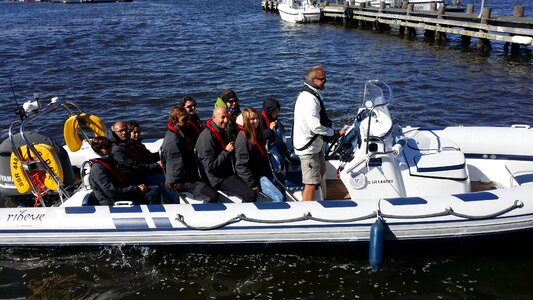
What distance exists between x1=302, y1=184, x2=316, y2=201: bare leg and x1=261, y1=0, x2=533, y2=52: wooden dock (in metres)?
12.7

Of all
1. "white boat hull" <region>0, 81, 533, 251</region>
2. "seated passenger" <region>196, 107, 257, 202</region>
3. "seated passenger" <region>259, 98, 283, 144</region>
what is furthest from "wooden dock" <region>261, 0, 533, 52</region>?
"seated passenger" <region>196, 107, 257, 202</region>

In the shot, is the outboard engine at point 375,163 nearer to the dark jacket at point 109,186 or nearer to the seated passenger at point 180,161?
the seated passenger at point 180,161

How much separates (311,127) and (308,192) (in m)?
0.82

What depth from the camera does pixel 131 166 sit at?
5.59 m

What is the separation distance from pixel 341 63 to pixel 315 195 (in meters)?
12.1

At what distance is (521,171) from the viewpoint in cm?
593

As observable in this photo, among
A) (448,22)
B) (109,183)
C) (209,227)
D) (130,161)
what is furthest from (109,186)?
(448,22)

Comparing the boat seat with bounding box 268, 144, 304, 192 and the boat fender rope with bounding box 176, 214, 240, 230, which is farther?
the boat seat with bounding box 268, 144, 304, 192

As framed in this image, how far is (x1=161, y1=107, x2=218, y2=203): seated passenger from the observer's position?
16.8 feet

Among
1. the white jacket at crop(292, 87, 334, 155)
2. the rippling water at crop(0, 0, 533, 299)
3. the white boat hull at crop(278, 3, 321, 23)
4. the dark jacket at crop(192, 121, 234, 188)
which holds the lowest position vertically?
the rippling water at crop(0, 0, 533, 299)

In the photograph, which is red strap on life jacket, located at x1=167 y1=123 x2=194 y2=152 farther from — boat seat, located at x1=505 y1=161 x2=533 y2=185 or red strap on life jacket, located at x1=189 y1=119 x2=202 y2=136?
boat seat, located at x1=505 y1=161 x2=533 y2=185

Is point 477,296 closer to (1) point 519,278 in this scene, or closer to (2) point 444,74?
(1) point 519,278

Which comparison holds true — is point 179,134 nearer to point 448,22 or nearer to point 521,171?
point 521,171

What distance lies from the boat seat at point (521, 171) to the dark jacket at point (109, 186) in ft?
14.2
